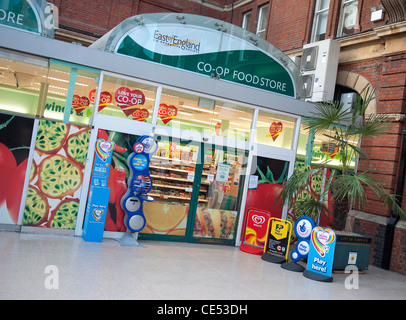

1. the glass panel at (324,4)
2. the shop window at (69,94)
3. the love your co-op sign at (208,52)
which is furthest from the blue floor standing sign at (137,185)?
the glass panel at (324,4)

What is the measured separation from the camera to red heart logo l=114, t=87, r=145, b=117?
7410 millimetres

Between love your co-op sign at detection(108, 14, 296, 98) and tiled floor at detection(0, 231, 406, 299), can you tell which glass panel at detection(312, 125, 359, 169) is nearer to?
love your co-op sign at detection(108, 14, 296, 98)

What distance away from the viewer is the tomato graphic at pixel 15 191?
22.2ft

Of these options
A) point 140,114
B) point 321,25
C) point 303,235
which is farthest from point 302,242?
point 321,25

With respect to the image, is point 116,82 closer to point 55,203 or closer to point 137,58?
point 137,58

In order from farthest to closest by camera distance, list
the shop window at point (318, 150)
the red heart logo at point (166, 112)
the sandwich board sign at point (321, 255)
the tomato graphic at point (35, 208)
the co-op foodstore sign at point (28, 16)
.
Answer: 1. the shop window at point (318, 150)
2. the red heart logo at point (166, 112)
3. the tomato graphic at point (35, 208)
4. the co-op foodstore sign at point (28, 16)
5. the sandwich board sign at point (321, 255)

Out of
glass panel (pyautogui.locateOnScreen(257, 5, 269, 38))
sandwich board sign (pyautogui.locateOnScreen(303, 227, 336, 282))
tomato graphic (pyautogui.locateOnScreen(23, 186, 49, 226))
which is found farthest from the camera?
glass panel (pyautogui.locateOnScreen(257, 5, 269, 38))

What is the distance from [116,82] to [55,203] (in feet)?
7.86

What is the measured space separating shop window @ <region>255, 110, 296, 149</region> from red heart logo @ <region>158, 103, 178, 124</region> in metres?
1.89

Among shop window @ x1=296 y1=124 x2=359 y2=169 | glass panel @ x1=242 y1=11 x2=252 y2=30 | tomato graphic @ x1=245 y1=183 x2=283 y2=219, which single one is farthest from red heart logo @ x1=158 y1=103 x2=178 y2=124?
glass panel @ x1=242 y1=11 x2=252 y2=30

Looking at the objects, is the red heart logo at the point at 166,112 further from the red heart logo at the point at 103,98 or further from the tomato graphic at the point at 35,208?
the tomato graphic at the point at 35,208

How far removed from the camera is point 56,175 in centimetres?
705

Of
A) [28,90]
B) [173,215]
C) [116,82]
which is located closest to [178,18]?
[116,82]

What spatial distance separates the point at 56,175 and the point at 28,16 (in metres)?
2.71
